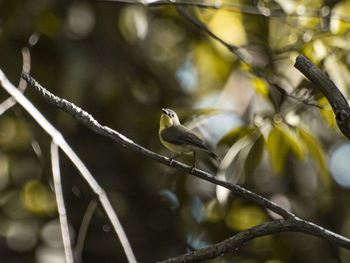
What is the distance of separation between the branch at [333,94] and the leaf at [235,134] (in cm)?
68

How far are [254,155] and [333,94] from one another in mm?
745

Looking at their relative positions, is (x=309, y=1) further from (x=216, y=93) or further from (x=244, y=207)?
(x=244, y=207)

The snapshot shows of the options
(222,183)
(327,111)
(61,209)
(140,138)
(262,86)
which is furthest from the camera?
(140,138)

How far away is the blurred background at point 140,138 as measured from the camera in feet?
9.62

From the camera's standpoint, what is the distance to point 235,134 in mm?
2066

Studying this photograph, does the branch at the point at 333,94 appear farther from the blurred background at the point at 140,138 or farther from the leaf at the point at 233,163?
the blurred background at the point at 140,138

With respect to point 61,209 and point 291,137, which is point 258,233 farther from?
point 291,137

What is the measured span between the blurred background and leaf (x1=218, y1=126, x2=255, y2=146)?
547 mm

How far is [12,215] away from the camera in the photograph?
3.27 metres

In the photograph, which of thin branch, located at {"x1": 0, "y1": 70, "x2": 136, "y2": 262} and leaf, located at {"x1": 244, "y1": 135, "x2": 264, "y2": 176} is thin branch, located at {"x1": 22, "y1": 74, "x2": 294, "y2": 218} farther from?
leaf, located at {"x1": 244, "y1": 135, "x2": 264, "y2": 176}

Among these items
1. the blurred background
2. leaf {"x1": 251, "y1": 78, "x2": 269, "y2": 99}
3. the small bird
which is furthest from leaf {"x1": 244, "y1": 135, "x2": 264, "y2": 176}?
the blurred background

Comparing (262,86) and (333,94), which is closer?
(333,94)

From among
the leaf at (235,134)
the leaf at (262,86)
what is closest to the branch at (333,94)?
the leaf at (235,134)

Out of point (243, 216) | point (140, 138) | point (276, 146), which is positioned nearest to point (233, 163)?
point (276, 146)
